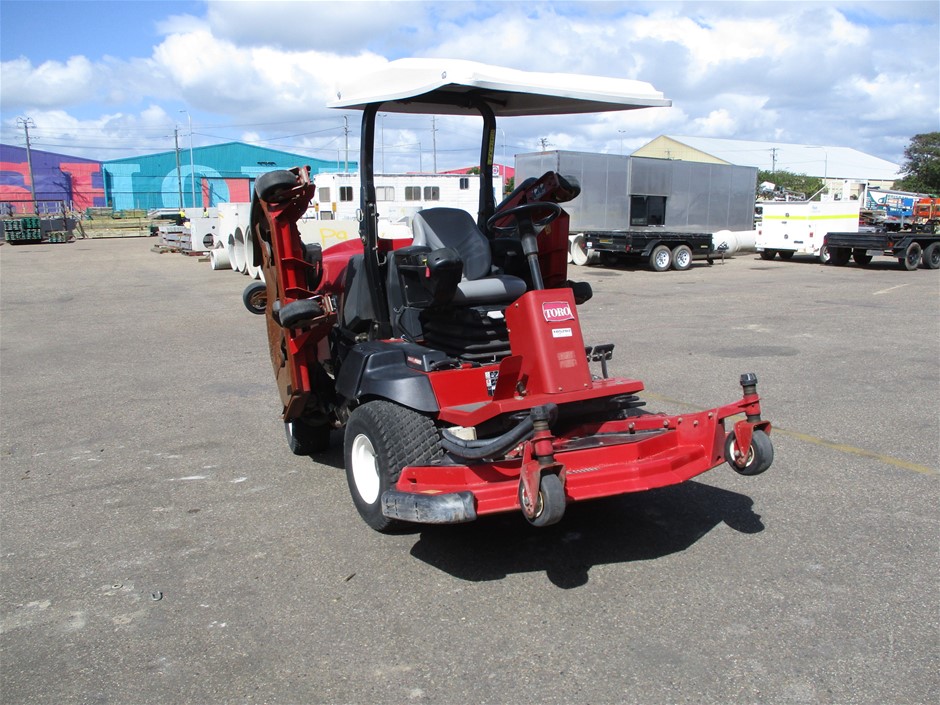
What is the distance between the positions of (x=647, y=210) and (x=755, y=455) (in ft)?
72.6

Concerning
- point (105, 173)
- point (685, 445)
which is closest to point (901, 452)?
point (685, 445)

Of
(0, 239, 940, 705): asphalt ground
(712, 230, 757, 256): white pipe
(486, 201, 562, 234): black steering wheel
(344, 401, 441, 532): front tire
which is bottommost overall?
(0, 239, 940, 705): asphalt ground

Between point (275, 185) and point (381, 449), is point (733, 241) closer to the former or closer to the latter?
point (275, 185)

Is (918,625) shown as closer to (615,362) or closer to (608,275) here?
(615,362)

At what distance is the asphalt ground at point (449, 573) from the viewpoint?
3074 millimetres

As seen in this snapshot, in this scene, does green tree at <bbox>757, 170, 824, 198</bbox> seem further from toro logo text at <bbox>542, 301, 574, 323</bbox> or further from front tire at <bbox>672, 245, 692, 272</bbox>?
toro logo text at <bbox>542, 301, 574, 323</bbox>

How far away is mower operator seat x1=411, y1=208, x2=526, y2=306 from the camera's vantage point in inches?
181

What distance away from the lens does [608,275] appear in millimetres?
20516

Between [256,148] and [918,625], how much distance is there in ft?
247

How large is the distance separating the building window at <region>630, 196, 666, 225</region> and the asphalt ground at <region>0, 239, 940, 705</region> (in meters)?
17.7

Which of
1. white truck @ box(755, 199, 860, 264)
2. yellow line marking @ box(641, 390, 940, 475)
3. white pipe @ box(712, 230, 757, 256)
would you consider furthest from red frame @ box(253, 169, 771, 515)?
white truck @ box(755, 199, 860, 264)

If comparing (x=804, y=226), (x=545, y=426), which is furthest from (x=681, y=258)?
(x=545, y=426)

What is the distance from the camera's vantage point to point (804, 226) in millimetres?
24188

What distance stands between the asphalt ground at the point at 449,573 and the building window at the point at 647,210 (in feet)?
58.1
